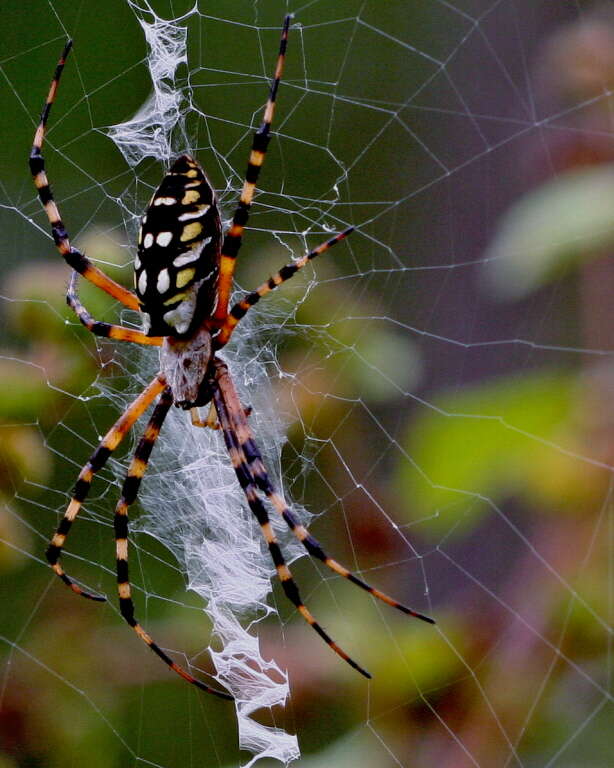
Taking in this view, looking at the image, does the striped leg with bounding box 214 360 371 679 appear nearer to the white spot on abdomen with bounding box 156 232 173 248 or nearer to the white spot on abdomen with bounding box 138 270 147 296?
the white spot on abdomen with bounding box 138 270 147 296

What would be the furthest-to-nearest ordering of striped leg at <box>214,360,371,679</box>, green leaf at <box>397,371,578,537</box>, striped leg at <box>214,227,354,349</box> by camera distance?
1. striped leg at <box>214,360,371,679</box>
2. striped leg at <box>214,227,354,349</box>
3. green leaf at <box>397,371,578,537</box>

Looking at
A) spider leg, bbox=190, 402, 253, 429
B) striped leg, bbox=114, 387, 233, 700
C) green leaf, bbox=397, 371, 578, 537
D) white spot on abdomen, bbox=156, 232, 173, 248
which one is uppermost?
white spot on abdomen, bbox=156, 232, 173, 248

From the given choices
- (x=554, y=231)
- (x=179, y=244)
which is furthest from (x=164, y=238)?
(x=554, y=231)

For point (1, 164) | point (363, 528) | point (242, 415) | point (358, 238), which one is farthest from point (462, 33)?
point (363, 528)

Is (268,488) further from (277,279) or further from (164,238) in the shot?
(164,238)

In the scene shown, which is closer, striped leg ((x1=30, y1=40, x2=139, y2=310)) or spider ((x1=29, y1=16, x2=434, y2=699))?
spider ((x1=29, y1=16, x2=434, y2=699))

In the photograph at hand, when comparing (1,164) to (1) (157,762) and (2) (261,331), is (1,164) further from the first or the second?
(1) (157,762)

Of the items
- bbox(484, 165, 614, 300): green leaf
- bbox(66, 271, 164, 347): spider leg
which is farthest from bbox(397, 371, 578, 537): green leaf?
bbox(66, 271, 164, 347): spider leg

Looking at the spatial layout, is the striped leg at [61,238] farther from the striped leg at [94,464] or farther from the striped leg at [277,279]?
the striped leg at [94,464]
